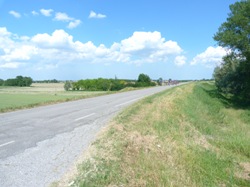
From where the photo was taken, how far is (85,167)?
5.89 meters

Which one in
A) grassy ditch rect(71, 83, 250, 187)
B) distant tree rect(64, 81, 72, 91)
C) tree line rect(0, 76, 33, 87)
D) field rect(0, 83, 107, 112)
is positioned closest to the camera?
grassy ditch rect(71, 83, 250, 187)

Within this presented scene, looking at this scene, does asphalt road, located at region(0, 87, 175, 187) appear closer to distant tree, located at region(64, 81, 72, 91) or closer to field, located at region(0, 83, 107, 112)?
field, located at region(0, 83, 107, 112)

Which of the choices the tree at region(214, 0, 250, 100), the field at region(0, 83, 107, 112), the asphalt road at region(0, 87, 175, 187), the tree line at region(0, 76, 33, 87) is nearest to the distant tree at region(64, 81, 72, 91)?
the field at region(0, 83, 107, 112)

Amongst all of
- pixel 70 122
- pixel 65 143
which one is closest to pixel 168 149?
pixel 65 143

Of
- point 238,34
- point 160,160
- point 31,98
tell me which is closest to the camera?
point 160,160

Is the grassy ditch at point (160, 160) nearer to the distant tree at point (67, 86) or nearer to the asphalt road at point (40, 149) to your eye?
the asphalt road at point (40, 149)

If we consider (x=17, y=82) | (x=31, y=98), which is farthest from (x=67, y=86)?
(x=31, y=98)

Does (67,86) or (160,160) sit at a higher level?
(67,86)

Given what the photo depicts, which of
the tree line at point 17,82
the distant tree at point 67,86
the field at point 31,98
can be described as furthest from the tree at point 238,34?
the tree line at point 17,82

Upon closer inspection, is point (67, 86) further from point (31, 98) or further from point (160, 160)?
point (160, 160)

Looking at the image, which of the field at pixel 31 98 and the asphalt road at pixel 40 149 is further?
the field at pixel 31 98

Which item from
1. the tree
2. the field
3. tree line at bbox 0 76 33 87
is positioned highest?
the tree

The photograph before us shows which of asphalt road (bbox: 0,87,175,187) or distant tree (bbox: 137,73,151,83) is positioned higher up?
distant tree (bbox: 137,73,151,83)

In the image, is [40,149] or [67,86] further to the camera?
[67,86]
